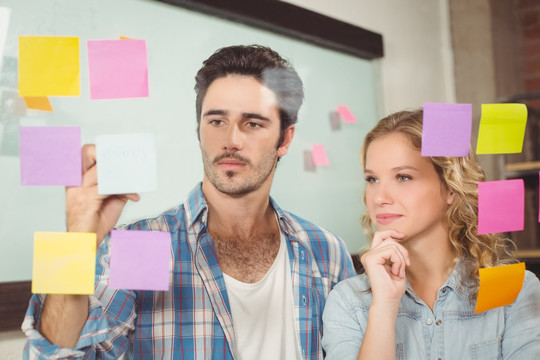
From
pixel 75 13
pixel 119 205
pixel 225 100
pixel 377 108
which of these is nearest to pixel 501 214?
pixel 377 108

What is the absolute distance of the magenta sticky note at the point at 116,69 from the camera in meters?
0.67

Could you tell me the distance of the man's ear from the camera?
0.83m

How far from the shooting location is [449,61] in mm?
1122

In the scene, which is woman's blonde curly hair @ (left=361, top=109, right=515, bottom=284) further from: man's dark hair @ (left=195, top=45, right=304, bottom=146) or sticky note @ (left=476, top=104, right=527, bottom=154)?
man's dark hair @ (left=195, top=45, right=304, bottom=146)

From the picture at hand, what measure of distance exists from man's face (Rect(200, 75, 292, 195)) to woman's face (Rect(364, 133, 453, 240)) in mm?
188

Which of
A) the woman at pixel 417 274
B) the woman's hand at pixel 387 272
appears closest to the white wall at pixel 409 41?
the woman at pixel 417 274

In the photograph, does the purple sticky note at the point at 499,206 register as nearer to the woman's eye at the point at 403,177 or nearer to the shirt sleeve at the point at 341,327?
the woman's eye at the point at 403,177

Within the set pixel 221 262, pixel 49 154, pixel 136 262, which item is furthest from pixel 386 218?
pixel 49 154

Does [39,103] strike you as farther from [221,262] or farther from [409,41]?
[409,41]

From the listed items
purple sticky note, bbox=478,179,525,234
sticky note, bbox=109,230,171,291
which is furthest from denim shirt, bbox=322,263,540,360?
sticky note, bbox=109,230,171,291

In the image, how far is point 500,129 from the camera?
855 millimetres

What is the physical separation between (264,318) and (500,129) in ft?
1.58

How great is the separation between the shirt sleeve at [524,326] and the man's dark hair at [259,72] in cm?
49

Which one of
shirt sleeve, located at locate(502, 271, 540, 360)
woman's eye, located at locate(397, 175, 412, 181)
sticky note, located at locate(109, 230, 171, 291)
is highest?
woman's eye, located at locate(397, 175, 412, 181)
